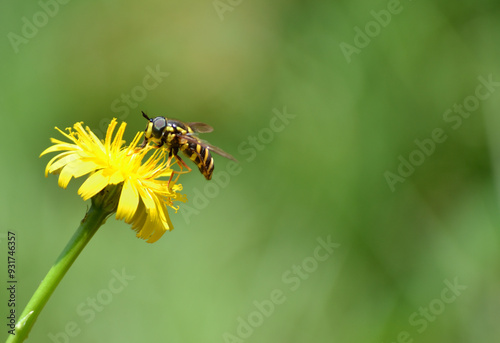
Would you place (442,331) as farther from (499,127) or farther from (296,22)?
(296,22)

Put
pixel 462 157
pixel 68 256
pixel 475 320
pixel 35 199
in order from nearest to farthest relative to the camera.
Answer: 1. pixel 68 256
2. pixel 475 320
3. pixel 35 199
4. pixel 462 157

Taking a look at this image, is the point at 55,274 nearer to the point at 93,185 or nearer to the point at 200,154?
the point at 93,185

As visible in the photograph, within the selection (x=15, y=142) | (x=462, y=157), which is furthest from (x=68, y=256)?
(x=462, y=157)

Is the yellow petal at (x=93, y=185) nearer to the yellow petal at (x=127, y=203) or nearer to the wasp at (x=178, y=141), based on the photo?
the yellow petal at (x=127, y=203)

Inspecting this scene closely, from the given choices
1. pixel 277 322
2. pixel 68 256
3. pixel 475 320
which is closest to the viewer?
pixel 68 256

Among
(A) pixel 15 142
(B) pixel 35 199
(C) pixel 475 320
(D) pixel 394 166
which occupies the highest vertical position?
(A) pixel 15 142

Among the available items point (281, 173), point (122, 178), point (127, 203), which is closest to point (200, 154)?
point (122, 178)

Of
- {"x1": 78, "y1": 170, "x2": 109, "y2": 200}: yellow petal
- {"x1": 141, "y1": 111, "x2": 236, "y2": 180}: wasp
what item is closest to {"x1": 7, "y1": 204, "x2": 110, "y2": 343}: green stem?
{"x1": 78, "y1": 170, "x2": 109, "y2": 200}: yellow petal
